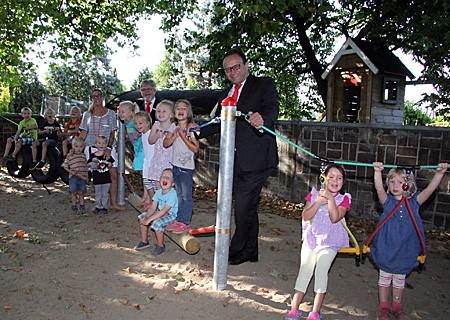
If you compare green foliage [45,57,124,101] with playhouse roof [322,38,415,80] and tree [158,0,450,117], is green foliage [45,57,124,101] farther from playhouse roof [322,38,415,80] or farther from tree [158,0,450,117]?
playhouse roof [322,38,415,80]

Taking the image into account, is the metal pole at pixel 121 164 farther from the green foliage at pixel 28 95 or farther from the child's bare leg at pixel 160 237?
the green foliage at pixel 28 95

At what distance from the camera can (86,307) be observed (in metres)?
3.51

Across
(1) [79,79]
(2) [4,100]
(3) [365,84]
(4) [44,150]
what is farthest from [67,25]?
(1) [79,79]

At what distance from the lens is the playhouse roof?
10.0 m

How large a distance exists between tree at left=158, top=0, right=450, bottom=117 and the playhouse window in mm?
730

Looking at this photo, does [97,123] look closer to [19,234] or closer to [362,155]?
[19,234]

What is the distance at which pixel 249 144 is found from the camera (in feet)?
13.7

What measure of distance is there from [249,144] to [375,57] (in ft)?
23.8

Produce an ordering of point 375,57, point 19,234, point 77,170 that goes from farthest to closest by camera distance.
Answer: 1. point 375,57
2. point 77,170
3. point 19,234

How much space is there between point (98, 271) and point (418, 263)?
9.64ft

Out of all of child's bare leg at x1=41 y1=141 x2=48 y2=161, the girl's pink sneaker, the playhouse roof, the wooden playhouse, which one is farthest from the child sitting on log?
the playhouse roof

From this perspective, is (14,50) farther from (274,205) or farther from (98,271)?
(98,271)

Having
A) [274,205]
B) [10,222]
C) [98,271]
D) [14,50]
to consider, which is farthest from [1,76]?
[98,271]

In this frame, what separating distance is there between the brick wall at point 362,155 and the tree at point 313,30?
83.2 inches
